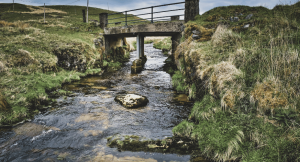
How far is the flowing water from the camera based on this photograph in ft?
12.2

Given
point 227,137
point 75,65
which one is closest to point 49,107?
point 75,65

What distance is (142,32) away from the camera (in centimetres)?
1314

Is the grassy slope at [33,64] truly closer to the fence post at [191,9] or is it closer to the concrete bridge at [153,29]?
the concrete bridge at [153,29]

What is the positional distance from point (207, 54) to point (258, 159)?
4.05 metres

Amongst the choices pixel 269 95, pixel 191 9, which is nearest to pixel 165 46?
pixel 191 9

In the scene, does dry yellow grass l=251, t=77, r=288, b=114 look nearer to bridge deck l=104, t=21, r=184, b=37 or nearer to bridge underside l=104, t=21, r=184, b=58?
bridge underside l=104, t=21, r=184, b=58

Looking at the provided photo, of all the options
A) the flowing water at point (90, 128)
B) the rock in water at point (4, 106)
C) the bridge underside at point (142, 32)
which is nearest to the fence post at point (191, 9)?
the bridge underside at point (142, 32)

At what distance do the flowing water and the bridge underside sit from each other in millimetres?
5020

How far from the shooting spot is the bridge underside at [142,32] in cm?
1090

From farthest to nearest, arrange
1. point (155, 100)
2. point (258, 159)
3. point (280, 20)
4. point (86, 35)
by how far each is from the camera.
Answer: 1. point (86, 35)
2. point (155, 100)
3. point (280, 20)
4. point (258, 159)

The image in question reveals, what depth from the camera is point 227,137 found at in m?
3.39

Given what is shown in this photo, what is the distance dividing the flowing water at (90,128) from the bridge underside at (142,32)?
16.5ft

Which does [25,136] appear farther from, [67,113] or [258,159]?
[258,159]

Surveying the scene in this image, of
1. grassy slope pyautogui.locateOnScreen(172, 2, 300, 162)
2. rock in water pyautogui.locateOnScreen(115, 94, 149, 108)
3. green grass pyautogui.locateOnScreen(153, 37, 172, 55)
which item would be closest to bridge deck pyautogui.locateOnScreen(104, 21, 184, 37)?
grassy slope pyautogui.locateOnScreen(172, 2, 300, 162)
